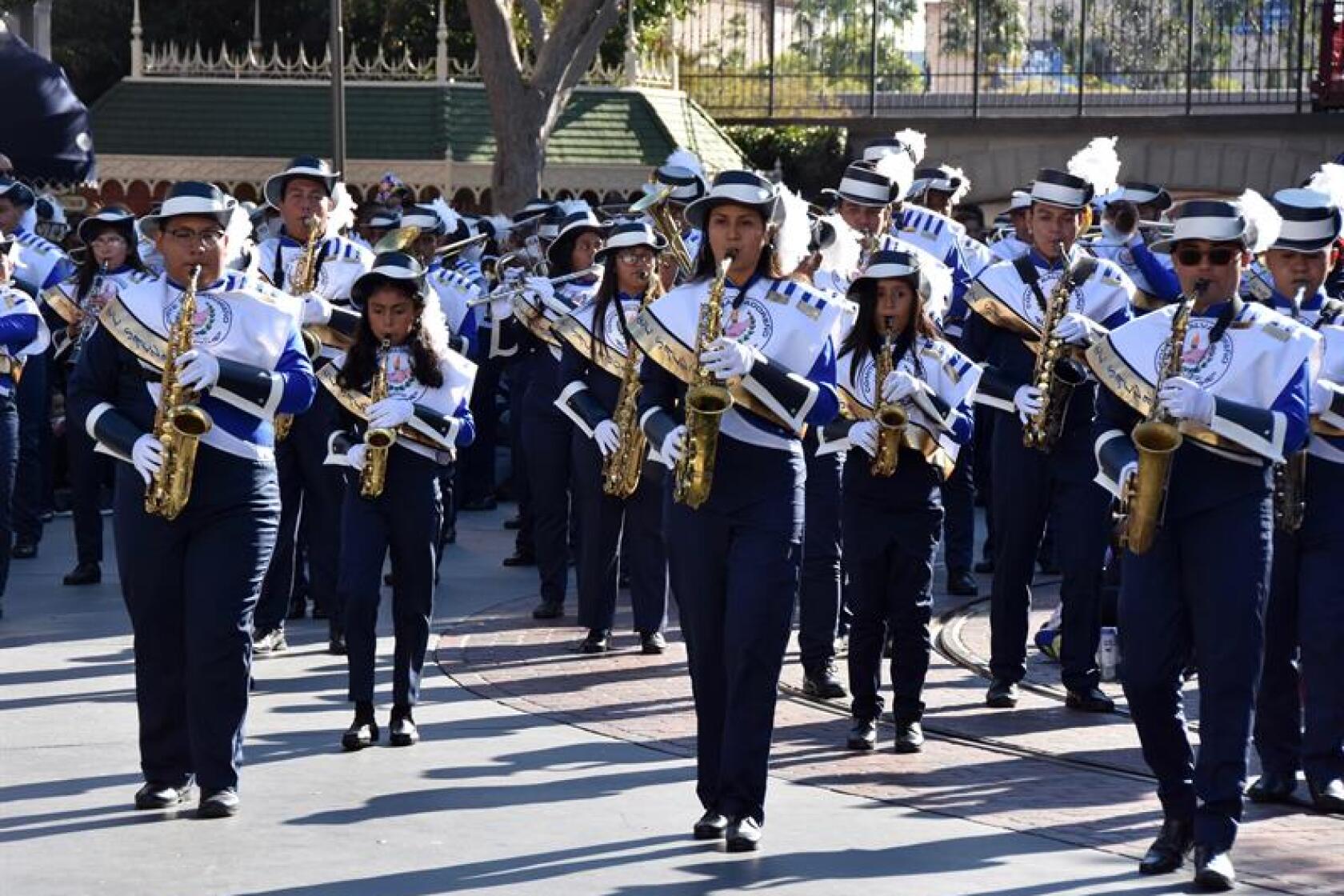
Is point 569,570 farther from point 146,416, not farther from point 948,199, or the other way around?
point 146,416

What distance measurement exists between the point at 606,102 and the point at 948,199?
14.6 m

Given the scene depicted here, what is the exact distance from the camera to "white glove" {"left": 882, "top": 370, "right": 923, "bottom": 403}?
966 cm

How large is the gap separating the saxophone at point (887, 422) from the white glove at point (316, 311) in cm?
284

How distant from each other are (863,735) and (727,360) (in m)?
2.40

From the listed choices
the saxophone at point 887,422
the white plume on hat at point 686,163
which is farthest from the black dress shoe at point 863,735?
the white plume on hat at point 686,163

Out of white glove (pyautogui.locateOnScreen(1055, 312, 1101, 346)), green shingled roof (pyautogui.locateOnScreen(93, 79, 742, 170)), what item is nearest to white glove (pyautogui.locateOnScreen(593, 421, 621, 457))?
white glove (pyautogui.locateOnScreen(1055, 312, 1101, 346))

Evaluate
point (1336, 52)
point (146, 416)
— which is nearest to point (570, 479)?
point (146, 416)

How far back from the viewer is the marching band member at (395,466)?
969 centimetres

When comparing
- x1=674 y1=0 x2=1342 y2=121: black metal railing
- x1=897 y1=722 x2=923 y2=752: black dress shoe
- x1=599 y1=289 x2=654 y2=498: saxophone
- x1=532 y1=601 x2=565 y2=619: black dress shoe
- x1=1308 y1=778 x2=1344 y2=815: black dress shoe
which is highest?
x1=674 y1=0 x2=1342 y2=121: black metal railing

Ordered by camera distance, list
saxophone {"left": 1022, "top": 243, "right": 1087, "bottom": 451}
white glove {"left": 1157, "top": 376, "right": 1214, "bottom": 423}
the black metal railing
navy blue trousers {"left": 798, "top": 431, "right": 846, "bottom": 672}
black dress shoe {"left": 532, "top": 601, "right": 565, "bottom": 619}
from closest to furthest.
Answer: white glove {"left": 1157, "top": 376, "right": 1214, "bottom": 423}
saxophone {"left": 1022, "top": 243, "right": 1087, "bottom": 451}
navy blue trousers {"left": 798, "top": 431, "right": 846, "bottom": 672}
black dress shoe {"left": 532, "top": 601, "right": 565, "bottom": 619}
the black metal railing

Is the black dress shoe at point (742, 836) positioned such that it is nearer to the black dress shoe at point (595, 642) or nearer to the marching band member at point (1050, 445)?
the marching band member at point (1050, 445)

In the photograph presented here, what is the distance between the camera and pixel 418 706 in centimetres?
1056

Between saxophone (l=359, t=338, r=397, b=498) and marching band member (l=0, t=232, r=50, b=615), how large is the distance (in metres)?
2.96

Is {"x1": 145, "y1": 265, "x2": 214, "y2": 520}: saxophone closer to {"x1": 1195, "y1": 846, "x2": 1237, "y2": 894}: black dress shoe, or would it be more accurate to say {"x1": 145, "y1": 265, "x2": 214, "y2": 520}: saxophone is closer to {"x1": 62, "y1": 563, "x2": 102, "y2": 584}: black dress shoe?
{"x1": 1195, "y1": 846, "x2": 1237, "y2": 894}: black dress shoe
